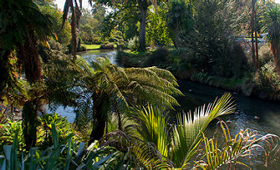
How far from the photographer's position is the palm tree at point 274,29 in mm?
13219

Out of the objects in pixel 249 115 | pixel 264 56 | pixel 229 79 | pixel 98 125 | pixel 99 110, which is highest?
pixel 264 56

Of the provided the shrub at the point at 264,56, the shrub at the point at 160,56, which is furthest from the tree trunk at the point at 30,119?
the shrub at the point at 160,56

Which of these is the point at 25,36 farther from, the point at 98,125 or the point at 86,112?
the point at 98,125

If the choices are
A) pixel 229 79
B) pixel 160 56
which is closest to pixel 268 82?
pixel 229 79

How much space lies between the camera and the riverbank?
13625 mm

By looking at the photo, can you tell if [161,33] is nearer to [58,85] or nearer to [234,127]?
[234,127]

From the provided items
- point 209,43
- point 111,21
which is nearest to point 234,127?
point 209,43

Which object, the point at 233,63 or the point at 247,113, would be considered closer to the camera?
the point at 247,113

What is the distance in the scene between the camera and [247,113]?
11.5 meters

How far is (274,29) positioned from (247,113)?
5.59 metres

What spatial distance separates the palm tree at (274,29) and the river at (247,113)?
2711mm

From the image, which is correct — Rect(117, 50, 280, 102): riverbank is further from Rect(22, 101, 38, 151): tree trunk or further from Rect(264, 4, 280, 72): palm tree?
Rect(22, 101, 38, 151): tree trunk

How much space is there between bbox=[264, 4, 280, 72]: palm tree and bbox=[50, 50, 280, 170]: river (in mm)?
2711

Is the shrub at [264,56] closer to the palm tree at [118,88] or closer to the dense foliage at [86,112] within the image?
the dense foliage at [86,112]
